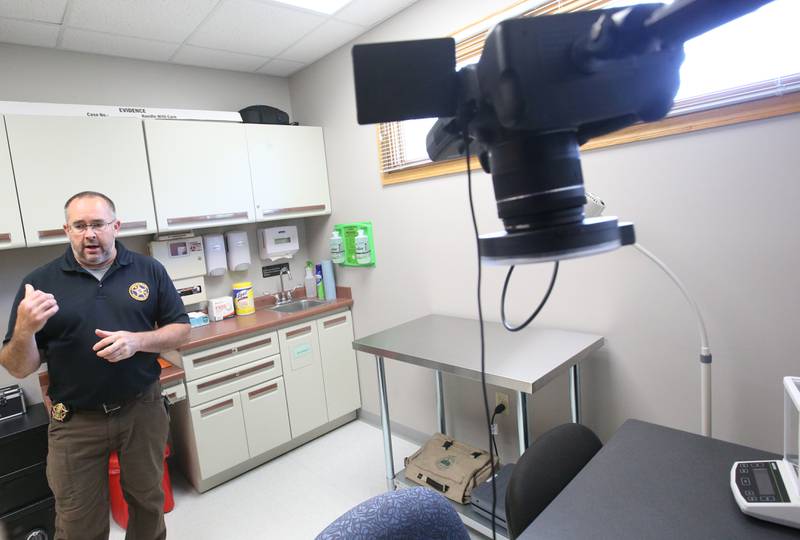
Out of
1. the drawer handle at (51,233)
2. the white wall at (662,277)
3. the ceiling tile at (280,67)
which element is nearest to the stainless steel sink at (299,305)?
the white wall at (662,277)

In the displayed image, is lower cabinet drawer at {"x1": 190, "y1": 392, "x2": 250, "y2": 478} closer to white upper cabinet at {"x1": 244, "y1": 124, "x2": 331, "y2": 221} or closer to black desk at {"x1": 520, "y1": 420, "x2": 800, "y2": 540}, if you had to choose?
white upper cabinet at {"x1": 244, "y1": 124, "x2": 331, "y2": 221}

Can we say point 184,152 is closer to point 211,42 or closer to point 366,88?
point 211,42

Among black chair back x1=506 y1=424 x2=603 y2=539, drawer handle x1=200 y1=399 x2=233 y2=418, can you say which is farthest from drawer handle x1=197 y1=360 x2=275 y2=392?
black chair back x1=506 y1=424 x2=603 y2=539

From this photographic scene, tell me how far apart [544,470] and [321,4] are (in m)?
2.39

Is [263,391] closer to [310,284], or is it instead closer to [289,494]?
[289,494]

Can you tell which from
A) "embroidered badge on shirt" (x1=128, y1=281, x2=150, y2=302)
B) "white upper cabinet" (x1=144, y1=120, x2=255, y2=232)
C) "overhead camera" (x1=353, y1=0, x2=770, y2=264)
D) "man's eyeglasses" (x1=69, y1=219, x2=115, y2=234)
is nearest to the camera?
"overhead camera" (x1=353, y1=0, x2=770, y2=264)

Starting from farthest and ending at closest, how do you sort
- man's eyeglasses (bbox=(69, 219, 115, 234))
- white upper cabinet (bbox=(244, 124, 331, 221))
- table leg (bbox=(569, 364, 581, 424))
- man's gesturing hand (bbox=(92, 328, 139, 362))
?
white upper cabinet (bbox=(244, 124, 331, 221))
table leg (bbox=(569, 364, 581, 424))
man's eyeglasses (bbox=(69, 219, 115, 234))
man's gesturing hand (bbox=(92, 328, 139, 362))

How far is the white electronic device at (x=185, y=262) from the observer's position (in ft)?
8.97

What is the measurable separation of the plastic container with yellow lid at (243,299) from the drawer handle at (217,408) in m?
0.69

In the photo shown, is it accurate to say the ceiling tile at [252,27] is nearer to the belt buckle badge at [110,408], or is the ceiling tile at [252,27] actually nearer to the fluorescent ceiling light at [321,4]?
the fluorescent ceiling light at [321,4]

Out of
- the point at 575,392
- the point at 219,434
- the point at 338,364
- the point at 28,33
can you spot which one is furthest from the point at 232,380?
the point at 28,33

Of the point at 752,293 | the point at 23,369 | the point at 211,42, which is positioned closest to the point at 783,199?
the point at 752,293

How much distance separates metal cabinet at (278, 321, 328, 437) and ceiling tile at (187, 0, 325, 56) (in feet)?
5.78

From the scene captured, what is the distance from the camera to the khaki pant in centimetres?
169
